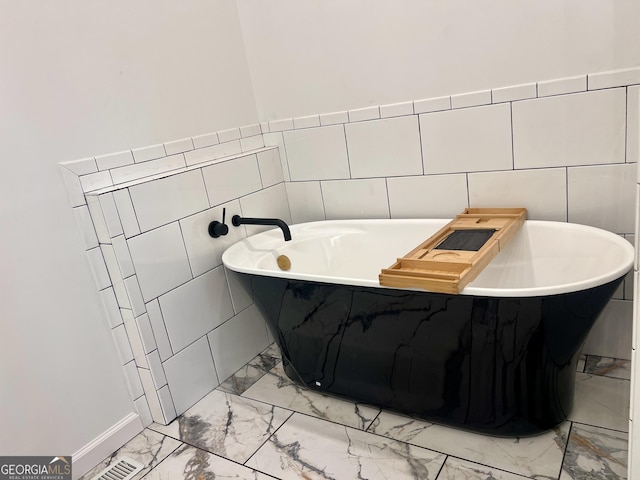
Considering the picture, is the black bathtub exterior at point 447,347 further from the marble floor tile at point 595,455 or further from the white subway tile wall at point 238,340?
the white subway tile wall at point 238,340

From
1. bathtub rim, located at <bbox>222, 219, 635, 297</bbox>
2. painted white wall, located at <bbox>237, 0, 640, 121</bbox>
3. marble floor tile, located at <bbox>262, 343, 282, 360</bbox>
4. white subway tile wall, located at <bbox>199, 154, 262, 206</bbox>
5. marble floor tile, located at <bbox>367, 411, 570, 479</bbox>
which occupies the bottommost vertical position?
marble floor tile, located at <bbox>262, 343, 282, 360</bbox>

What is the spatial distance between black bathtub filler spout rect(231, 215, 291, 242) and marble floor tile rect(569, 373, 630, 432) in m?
1.19

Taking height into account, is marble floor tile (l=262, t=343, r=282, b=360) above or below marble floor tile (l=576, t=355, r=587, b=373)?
below

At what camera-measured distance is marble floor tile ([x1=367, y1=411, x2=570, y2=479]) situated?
4.54 ft

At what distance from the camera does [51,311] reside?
157 cm

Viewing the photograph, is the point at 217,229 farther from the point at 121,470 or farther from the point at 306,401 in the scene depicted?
the point at 121,470

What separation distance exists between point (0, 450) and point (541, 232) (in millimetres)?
1910

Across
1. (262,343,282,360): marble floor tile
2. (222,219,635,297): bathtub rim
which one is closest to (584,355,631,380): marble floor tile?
(222,219,635,297): bathtub rim

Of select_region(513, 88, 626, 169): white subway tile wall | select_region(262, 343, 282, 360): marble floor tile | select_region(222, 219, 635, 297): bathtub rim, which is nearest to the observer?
select_region(222, 219, 635, 297): bathtub rim

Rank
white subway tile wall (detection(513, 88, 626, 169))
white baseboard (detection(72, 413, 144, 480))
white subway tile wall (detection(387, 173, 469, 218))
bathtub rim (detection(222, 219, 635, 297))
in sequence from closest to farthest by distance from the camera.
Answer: bathtub rim (detection(222, 219, 635, 297)) → white subway tile wall (detection(513, 88, 626, 169)) → white baseboard (detection(72, 413, 144, 480)) → white subway tile wall (detection(387, 173, 469, 218))

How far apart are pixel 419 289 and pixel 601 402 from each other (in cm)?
80

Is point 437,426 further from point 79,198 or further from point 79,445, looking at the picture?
point 79,198

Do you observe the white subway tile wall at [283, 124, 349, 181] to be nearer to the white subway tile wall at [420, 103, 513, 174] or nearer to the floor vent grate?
the white subway tile wall at [420, 103, 513, 174]

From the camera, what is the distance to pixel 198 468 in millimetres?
1600
